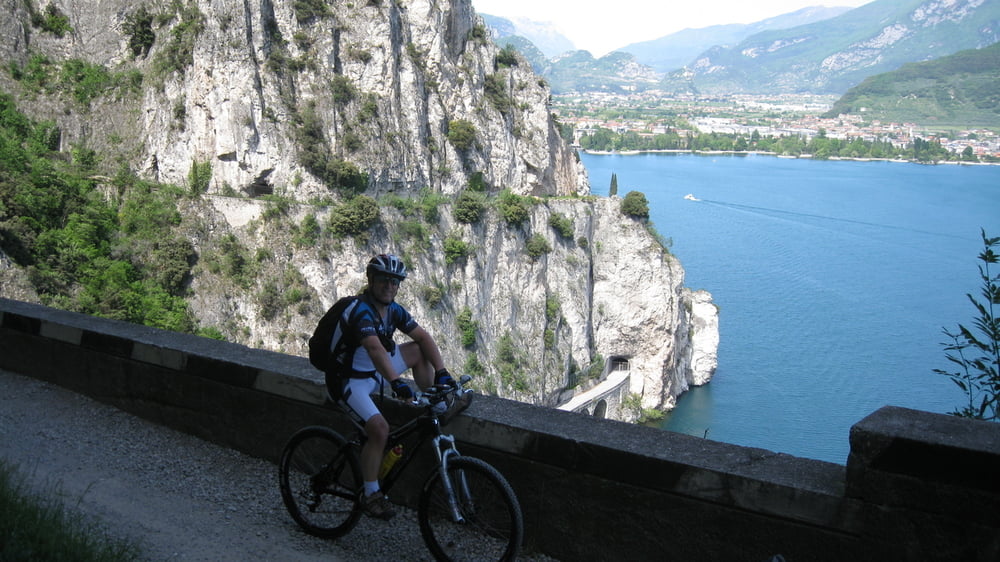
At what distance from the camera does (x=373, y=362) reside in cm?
333

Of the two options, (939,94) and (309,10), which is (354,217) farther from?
(939,94)

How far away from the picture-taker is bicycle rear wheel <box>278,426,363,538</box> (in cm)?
363

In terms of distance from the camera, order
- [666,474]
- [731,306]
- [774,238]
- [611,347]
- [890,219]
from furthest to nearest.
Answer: [890,219], [774,238], [731,306], [611,347], [666,474]

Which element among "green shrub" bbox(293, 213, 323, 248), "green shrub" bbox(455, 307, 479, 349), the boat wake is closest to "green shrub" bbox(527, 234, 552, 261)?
"green shrub" bbox(455, 307, 479, 349)

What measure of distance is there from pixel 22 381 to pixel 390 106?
3192 cm

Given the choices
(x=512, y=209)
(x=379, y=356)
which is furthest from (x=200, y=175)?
(x=379, y=356)

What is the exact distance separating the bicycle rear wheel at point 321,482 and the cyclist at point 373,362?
0.14m

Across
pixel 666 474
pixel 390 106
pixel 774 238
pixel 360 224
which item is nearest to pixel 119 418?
pixel 666 474

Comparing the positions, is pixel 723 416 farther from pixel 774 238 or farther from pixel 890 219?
pixel 890 219

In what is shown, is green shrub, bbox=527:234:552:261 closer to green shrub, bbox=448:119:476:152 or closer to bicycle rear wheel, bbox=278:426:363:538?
green shrub, bbox=448:119:476:152

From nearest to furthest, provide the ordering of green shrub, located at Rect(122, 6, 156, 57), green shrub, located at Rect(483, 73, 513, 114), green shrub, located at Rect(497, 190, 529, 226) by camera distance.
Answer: green shrub, located at Rect(122, 6, 156, 57) < green shrub, located at Rect(497, 190, 529, 226) < green shrub, located at Rect(483, 73, 513, 114)

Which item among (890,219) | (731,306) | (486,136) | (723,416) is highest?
(486,136)

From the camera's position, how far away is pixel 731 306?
166 feet

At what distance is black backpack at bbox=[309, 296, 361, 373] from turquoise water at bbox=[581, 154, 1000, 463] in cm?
3335
